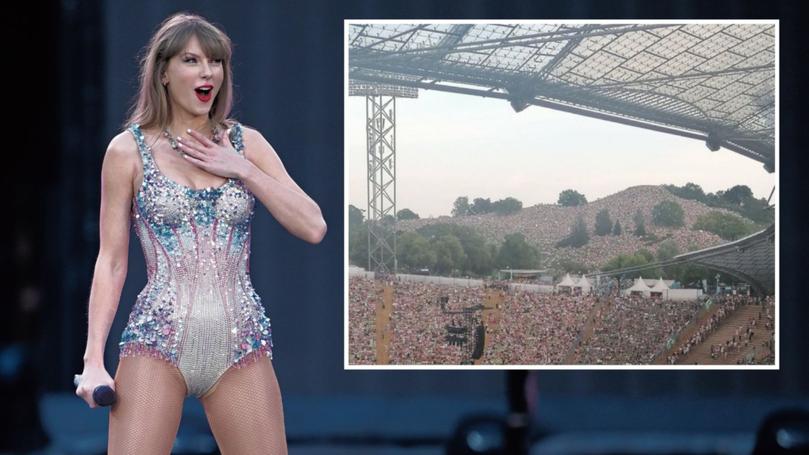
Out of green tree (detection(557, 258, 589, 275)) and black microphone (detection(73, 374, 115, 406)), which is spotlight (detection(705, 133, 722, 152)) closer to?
green tree (detection(557, 258, 589, 275))

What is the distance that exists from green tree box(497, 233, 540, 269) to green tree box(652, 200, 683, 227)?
20.6 inches

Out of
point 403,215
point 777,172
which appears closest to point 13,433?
point 403,215

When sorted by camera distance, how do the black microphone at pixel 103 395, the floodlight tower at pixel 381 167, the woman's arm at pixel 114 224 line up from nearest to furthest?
the black microphone at pixel 103 395 → the woman's arm at pixel 114 224 → the floodlight tower at pixel 381 167

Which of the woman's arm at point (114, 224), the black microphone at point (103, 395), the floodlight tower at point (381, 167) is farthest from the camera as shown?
the floodlight tower at point (381, 167)

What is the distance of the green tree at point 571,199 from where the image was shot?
183 inches

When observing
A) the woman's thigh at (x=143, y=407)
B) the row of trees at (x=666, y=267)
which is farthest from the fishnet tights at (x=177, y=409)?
the row of trees at (x=666, y=267)

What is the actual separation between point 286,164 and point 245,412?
2.46 meters

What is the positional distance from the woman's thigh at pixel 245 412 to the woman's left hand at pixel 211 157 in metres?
0.40

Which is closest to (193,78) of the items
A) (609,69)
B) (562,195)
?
(562,195)

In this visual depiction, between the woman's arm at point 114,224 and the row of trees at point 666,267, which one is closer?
the woman's arm at point 114,224

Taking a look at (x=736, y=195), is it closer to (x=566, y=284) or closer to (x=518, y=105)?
(x=566, y=284)

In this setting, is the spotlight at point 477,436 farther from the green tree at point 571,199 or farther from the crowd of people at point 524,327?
the green tree at point 571,199

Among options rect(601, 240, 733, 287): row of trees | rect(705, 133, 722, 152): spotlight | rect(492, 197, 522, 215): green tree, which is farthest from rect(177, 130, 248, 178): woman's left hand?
rect(705, 133, 722, 152): spotlight

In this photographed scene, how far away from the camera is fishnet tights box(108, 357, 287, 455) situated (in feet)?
7.36
